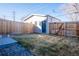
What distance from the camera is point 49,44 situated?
7.50 ft

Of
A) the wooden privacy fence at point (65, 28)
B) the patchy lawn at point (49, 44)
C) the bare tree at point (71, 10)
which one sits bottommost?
the patchy lawn at point (49, 44)

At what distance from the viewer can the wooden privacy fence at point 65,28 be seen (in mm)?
2285

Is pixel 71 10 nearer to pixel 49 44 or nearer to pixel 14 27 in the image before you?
pixel 49 44

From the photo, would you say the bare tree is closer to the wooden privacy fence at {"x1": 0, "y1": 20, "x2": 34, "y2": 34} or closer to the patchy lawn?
the patchy lawn

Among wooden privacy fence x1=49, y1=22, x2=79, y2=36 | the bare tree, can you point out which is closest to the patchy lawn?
wooden privacy fence x1=49, y1=22, x2=79, y2=36

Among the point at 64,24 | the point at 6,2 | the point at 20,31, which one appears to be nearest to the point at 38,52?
the point at 20,31

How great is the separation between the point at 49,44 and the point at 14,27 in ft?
1.83

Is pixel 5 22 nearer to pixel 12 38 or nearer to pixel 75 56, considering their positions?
pixel 12 38

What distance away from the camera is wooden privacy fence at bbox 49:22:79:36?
7.50 feet

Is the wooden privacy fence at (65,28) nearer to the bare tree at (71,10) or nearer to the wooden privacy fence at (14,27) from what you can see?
the bare tree at (71,10)

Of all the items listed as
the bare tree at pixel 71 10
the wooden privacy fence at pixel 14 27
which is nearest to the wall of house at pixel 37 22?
the wooden privacy fence at pixel 14 27

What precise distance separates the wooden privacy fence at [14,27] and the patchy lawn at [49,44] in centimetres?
8

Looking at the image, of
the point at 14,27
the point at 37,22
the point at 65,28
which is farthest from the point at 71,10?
the point at 14,27

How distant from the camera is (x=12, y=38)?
230cm
